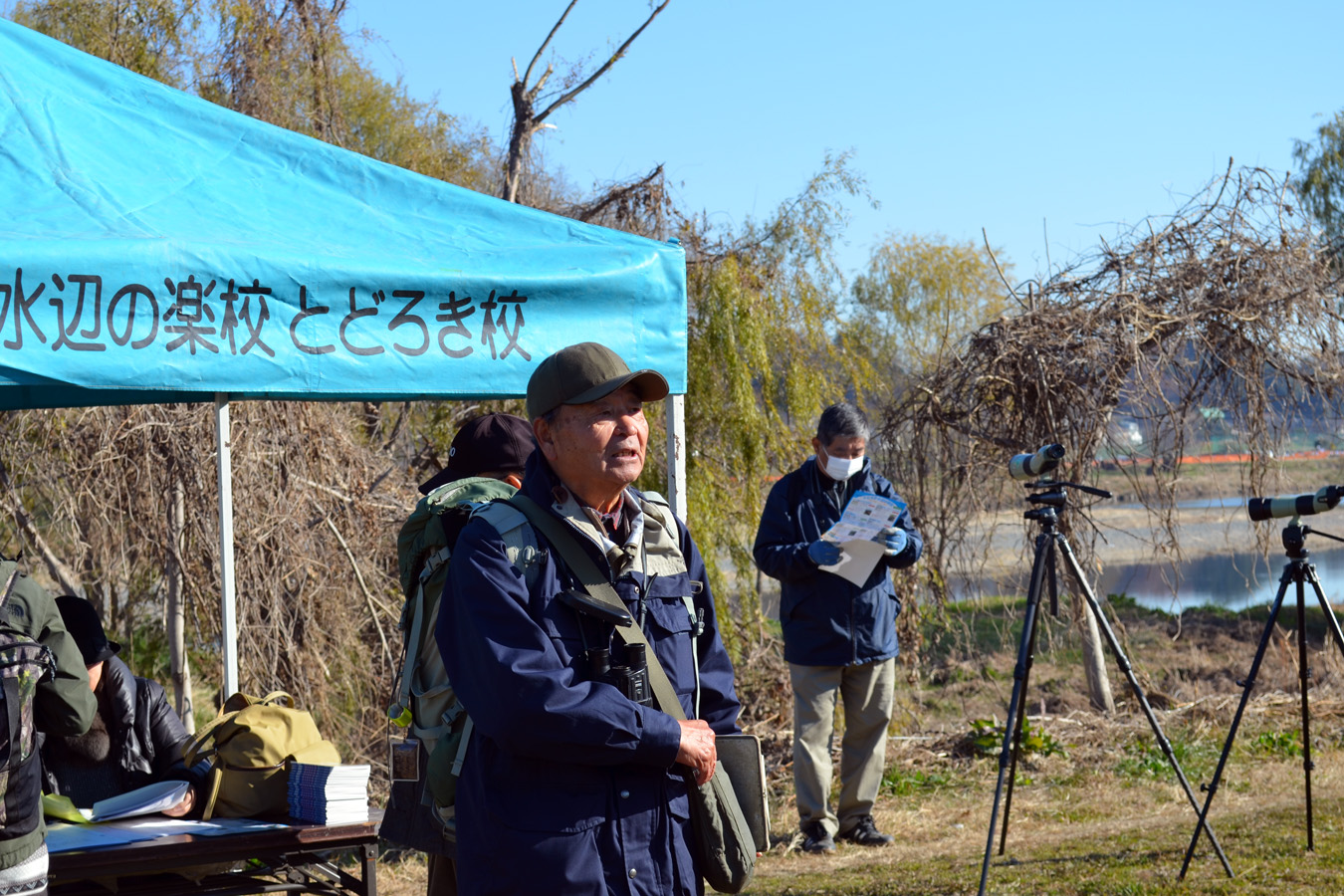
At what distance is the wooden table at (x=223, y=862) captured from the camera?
11.1ft

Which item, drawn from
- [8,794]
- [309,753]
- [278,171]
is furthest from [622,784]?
[278,171]

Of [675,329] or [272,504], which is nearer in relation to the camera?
[675,329]

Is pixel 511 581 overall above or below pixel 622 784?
above

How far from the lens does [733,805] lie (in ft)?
7.81

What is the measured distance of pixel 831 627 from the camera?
556cm

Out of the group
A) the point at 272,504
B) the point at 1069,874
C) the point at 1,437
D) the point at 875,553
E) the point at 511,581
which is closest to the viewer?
the point at 511,581

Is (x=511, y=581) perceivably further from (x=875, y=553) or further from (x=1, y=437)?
(x=1, y=437)

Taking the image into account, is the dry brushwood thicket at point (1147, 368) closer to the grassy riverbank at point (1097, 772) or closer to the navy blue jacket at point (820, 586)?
the grassy riverbank at point (1097, 772)

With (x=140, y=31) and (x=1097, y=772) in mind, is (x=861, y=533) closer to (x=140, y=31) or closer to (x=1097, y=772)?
(x=1097, y=772)

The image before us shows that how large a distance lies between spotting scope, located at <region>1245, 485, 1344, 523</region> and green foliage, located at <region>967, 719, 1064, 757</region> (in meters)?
2.82

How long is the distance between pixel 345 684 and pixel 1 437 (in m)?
2.63

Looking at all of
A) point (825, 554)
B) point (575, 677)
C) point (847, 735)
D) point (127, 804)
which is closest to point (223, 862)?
point (127, 804)

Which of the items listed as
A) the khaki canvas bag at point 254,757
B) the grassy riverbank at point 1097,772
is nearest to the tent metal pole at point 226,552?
the khaki canvas bag at point 254,757

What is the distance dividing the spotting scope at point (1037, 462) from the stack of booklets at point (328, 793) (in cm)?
272
